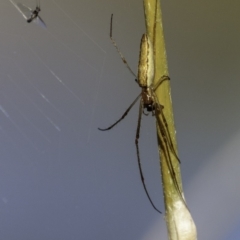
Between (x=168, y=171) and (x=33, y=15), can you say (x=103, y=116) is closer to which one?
(x=33, y=15)

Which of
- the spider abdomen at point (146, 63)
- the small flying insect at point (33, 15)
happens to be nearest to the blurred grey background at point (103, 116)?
the small flying insect at point (33, 15)

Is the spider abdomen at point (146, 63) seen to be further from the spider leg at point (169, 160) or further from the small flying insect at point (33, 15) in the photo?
the small flying insect at point (33, 15)

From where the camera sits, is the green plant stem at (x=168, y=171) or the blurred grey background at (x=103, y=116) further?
the blurred grey background at (x=103, y=116)

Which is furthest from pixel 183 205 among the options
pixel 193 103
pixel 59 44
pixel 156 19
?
pixel 193 103

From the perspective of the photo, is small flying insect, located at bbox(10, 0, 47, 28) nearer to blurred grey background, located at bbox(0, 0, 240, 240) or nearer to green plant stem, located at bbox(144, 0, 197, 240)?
blurred grey background, located at bbox(0, 0, 240, 240)

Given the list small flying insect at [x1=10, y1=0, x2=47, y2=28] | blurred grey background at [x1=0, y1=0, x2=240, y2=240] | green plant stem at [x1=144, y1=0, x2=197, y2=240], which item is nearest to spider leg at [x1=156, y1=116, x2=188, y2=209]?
green plant stem at [x1=144, y1=0, x2=197, y2=240]

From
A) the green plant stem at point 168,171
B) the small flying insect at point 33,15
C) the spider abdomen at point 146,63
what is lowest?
the green plant stem at point 168,171

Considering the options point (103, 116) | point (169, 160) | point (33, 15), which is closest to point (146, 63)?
point (169, 160)
